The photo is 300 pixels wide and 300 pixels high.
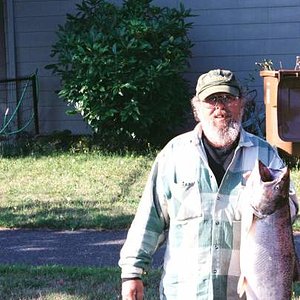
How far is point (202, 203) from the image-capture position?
3068 millimetres

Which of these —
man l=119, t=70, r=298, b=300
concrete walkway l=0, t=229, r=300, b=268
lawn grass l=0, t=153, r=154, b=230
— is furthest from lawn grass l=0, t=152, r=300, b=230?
man l=119, t=70, r=298, b=300

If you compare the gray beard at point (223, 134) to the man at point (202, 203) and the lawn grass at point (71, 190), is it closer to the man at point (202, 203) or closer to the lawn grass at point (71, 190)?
the man at point (202, 203)

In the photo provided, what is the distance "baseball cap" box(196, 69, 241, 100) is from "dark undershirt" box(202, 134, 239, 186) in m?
0.21

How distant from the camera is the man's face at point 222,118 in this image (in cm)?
311

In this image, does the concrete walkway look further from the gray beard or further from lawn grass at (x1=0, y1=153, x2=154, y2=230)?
the gray beard

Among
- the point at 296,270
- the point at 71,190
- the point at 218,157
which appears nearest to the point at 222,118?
the point at 218,157

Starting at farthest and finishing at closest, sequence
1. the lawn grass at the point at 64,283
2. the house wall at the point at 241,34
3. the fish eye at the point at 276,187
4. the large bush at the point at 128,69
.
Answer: the house wall at the point at 241,34
the large bush at the point at 128,69
the lawn grass at the point at 64,283
the fish eye at the point at 276,187

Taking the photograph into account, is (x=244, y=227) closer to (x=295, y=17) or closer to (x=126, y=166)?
(x=126, y=166)

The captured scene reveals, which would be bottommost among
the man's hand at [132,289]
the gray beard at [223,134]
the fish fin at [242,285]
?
the man's hand at [132,289]

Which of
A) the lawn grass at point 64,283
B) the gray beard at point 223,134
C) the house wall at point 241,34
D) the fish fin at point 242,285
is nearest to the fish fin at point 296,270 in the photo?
the fish fin at point 242,285

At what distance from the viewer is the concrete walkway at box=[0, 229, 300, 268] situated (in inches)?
243

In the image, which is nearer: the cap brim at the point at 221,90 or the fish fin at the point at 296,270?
the fish fin at the point at 296,270

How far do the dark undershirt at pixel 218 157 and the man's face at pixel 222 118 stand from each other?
31 mm

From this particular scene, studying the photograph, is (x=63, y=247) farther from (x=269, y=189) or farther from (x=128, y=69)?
(x=128, y=69)
